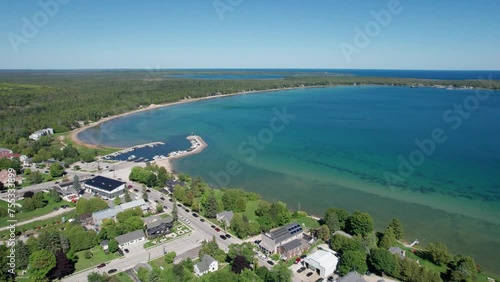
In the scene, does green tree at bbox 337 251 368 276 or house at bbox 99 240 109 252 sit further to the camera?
house at bbox 99 240 109 252

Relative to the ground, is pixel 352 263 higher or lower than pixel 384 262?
lower

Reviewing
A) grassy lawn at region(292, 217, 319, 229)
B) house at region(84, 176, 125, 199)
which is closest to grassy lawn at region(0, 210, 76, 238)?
house at region(84, 176, 125, 199)

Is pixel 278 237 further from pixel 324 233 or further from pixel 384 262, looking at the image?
pixel 384 262

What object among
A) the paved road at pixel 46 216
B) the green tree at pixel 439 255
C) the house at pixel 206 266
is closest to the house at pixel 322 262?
the house at pixel 206 266

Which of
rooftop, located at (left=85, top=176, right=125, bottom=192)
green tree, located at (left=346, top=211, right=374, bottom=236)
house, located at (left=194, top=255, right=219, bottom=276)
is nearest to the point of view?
house, located at (left=194, top=255, right=219, bottom=276)

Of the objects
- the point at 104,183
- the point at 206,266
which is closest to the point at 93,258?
the point at 206,266

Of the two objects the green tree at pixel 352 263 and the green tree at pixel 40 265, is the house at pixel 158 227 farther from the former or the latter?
the green tree at pixel 352 263

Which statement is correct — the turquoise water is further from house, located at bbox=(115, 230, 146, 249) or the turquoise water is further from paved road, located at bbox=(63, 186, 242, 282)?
house, located at bbox=(115, 230, 146, 249)
